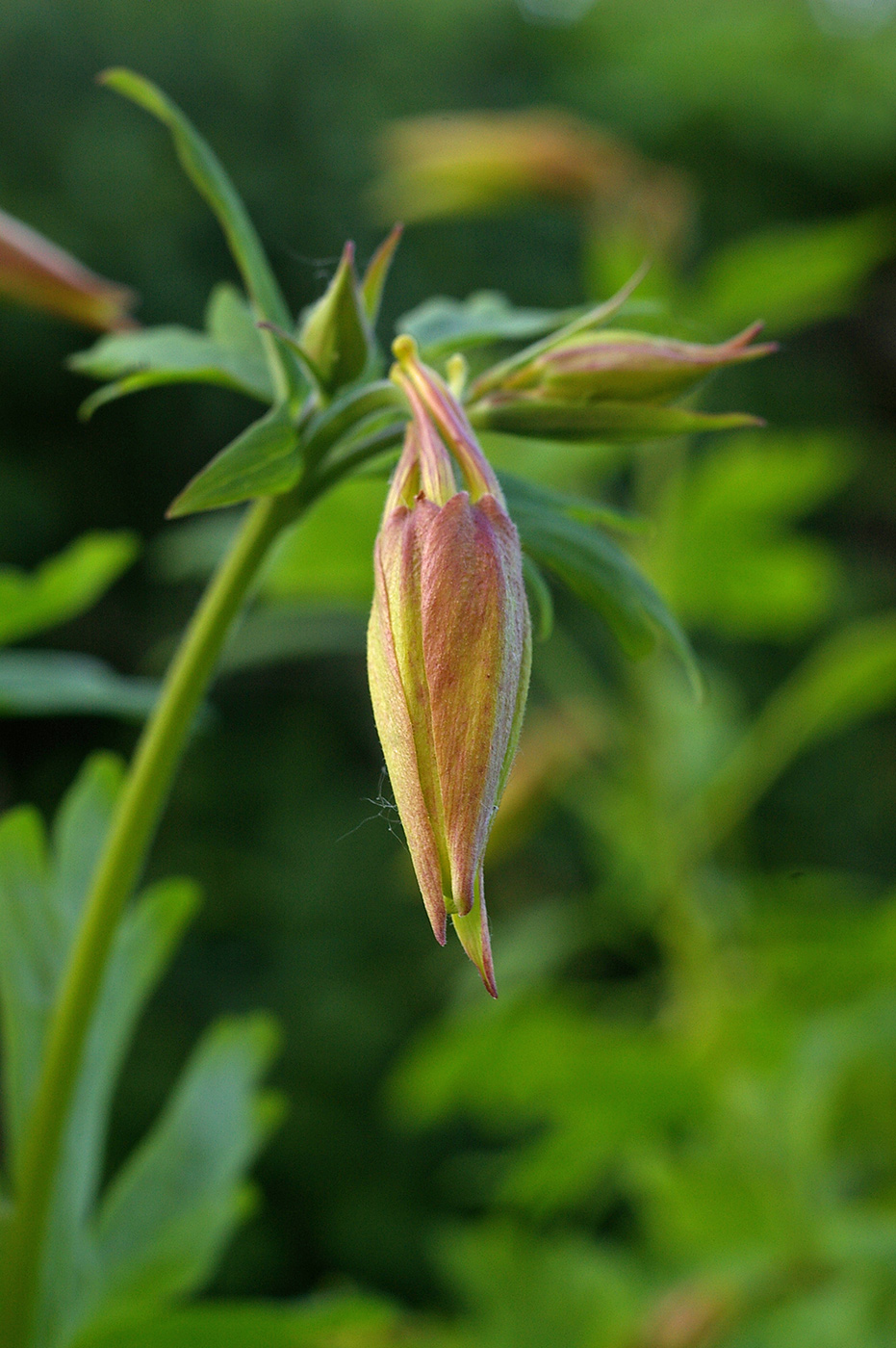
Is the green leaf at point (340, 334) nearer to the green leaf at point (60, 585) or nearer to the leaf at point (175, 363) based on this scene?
the leaf at point (175, 363)

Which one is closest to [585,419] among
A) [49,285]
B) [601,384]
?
[601,384]

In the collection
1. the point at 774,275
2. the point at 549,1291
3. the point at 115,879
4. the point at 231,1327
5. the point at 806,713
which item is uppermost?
the point at 115,879

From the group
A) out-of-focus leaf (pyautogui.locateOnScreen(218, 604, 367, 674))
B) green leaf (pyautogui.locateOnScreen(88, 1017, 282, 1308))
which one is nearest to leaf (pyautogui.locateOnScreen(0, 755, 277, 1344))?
green leaf (pyautogui.locateOnScreen(88, 1017, 282, 1308))

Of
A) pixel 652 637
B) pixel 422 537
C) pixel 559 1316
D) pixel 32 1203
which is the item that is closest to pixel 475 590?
pixel 422 537

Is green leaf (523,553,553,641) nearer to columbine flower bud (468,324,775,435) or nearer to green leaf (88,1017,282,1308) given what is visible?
columbine flower bud (468,324,775,435)

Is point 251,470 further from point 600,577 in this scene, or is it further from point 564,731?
point 564,731

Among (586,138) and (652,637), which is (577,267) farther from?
(652,637)

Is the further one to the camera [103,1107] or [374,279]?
[103,1107]

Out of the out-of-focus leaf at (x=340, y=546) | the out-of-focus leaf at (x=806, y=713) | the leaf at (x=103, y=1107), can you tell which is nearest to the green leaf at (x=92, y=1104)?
the leaf at (x=103, y=1107)
